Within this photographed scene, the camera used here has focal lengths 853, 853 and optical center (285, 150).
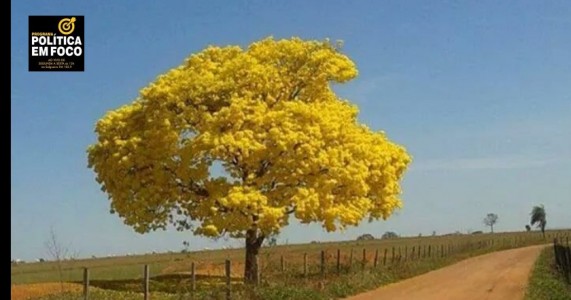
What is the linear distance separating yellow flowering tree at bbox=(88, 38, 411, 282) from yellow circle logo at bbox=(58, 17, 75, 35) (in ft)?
51.7

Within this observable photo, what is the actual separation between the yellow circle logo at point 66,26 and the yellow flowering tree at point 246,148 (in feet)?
51.7

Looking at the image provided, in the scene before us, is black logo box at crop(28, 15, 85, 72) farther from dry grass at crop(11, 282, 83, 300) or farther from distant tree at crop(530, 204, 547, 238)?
distant tree at crop(530, 204, 547, 238)

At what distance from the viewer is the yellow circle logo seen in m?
22.2

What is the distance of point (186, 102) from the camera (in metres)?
40.2

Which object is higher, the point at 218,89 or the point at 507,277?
the point at 218,89

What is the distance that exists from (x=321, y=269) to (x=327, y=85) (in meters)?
9.28

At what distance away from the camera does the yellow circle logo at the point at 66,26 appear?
22234 millimetres

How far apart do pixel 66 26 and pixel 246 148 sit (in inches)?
653

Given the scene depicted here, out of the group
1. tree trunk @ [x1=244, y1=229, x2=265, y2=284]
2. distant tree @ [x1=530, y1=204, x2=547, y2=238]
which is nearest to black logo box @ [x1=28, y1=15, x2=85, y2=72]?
tree trunk @ [x1=244, y1=229, x2=265, y2=284]

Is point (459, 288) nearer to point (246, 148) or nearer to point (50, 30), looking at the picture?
point (246, 148)
